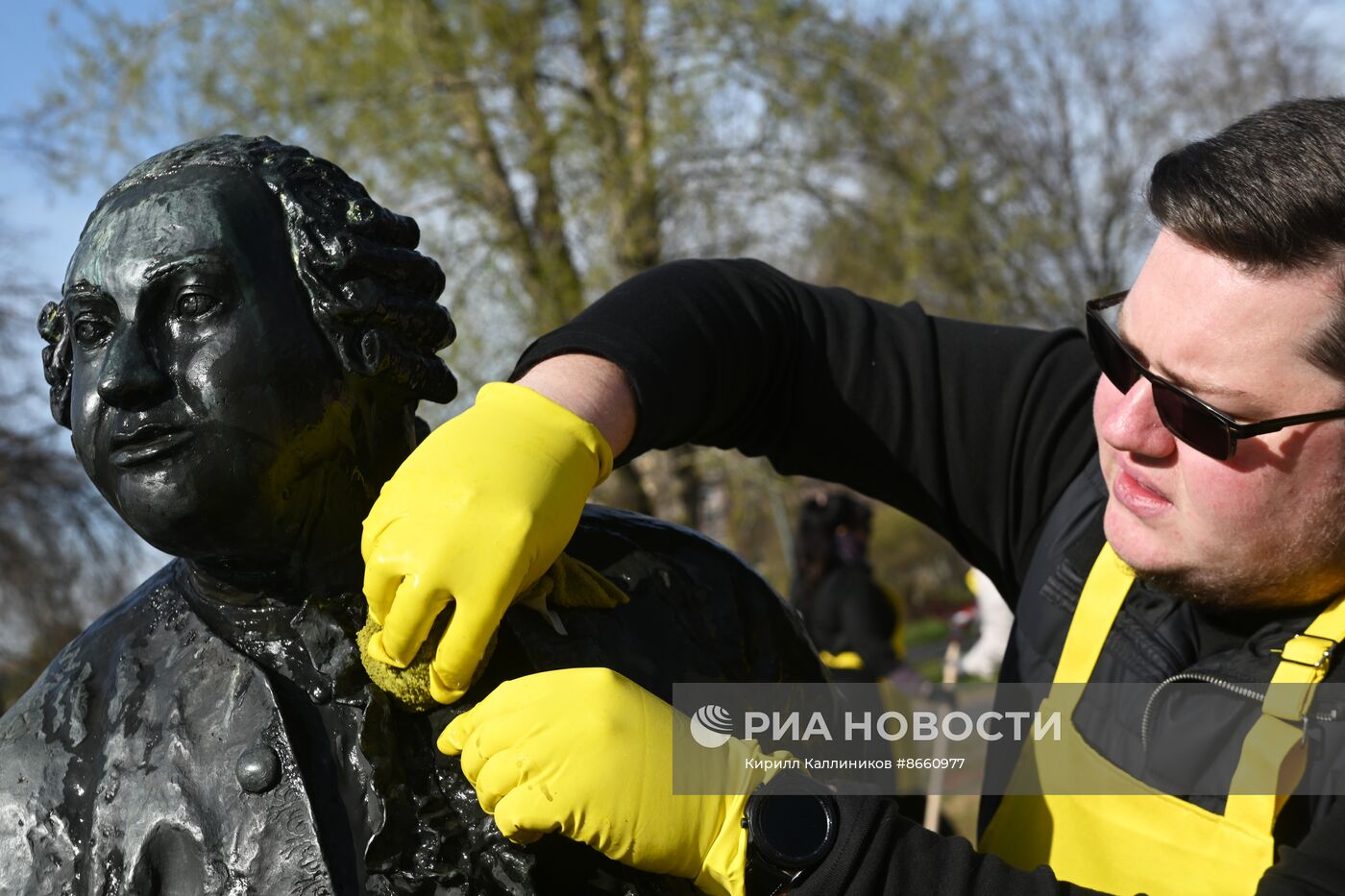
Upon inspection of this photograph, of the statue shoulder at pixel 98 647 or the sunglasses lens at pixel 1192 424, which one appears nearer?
the statue shoulder at pixel 98 647

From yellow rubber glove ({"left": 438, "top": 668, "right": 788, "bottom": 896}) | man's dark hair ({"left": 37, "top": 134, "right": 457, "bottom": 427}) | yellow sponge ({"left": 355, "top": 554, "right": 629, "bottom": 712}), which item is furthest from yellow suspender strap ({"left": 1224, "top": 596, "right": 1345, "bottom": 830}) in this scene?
man's dark hair ({"left": 37, "top": 134, "right": 457, "bottom": 427})

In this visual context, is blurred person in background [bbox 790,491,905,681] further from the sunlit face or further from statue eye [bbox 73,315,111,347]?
statue eye [bbox 73,315,111,347]

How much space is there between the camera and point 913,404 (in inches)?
82.8

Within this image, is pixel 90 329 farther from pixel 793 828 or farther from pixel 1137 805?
pixel 1137 805

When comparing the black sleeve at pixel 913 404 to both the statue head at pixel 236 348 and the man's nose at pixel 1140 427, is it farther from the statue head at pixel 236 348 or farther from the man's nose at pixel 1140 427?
the statue head at pixel 236 348

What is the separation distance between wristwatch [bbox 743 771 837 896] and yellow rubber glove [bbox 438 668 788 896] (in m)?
0.02

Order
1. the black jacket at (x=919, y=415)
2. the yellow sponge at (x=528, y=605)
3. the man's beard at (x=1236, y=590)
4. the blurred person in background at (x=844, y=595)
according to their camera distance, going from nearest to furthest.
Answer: the yellow sponge at (x=528, y=605) < the man's beard at (x=1236, y=590) < the black jacket at (x=919, y=415) < the blurred person in background at (x=844, y=595)

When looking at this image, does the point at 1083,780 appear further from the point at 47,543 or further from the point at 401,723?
the point at 47,543

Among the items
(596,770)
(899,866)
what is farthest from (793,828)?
(596,770)

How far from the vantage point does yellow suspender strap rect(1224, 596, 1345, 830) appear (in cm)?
158

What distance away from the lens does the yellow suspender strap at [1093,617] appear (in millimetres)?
1842

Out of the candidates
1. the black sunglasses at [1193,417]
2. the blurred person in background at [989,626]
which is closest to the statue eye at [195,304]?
the black sunglasses at [1193,417]

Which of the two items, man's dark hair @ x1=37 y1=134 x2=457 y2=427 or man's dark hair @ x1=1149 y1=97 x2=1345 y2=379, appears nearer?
man's dark hair @ x1=37 y1=134 x2=457 y2=427

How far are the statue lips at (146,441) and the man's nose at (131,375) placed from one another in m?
0.03
